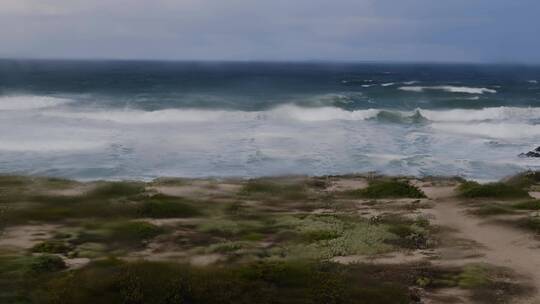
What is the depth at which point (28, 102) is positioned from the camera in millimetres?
69750

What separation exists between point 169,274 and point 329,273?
9.97 feet

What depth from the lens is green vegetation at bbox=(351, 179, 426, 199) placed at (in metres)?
21.2

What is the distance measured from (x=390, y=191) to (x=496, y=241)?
5.96 meters

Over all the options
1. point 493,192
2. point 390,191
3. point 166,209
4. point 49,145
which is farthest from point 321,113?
point 166,209

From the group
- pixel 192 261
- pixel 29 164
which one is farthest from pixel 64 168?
pixel 192 261

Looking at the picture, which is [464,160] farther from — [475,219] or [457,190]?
[475,219]

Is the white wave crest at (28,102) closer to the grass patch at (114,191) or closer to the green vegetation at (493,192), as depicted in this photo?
the grass patch at (114,191)

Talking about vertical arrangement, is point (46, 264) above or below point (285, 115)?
above

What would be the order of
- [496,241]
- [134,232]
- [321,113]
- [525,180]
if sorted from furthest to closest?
1. [321,113]
2. [525,180]
3. [496,241]
4. [134,232]

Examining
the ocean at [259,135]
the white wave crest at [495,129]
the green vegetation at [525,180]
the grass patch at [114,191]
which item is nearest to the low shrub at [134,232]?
the grass patch at [114,191]

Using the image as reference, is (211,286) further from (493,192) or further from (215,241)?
(493,192)

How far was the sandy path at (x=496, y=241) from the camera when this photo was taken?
13.6 m

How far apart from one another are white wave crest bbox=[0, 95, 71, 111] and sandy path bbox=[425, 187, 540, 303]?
52.9 meters

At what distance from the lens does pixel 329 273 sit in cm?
1184
